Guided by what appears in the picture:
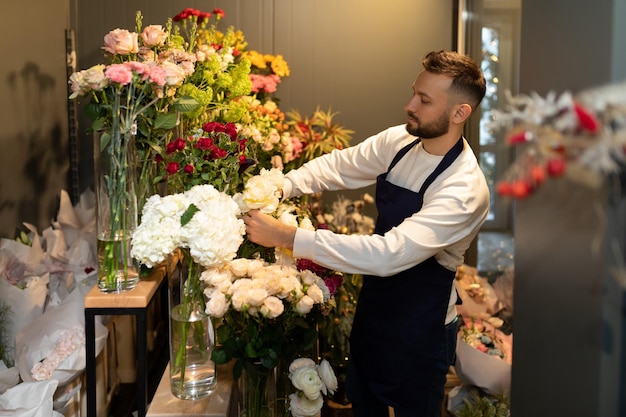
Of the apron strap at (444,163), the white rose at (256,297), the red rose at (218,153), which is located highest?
the red rose at (218,153)

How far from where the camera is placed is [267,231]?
217 centimetres

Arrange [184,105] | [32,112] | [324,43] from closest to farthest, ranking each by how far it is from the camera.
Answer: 1. [184,105]
2. [32,112]
3. [324,43]

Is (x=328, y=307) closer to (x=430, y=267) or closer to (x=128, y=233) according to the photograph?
(x=430, y=267)

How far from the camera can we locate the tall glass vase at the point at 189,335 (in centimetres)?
208

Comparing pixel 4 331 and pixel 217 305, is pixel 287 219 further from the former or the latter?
pixel 4 331

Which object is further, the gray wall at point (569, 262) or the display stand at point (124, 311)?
the display stand at point (124, 311)

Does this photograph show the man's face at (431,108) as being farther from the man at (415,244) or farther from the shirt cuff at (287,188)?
the shirt cuff at (287,188)

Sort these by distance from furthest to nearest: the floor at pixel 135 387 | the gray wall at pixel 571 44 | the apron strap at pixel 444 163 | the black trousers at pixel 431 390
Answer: the floor at pixel 135 387, the black trousers at pixel 431 390, the apron strap at pixel 444 163, the gray wall at pixel 571 44

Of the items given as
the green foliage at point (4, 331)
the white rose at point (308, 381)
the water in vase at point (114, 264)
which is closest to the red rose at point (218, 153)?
the water in vase at point (114, 264)

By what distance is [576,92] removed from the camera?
128 centimetres

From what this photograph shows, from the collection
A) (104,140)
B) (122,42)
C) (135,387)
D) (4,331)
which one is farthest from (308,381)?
(135,387)

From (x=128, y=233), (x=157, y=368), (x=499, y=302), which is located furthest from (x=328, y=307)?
(x=157, y=368)

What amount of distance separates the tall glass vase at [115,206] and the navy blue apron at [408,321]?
2.77 feet

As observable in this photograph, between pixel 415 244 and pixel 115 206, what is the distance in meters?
0.86
